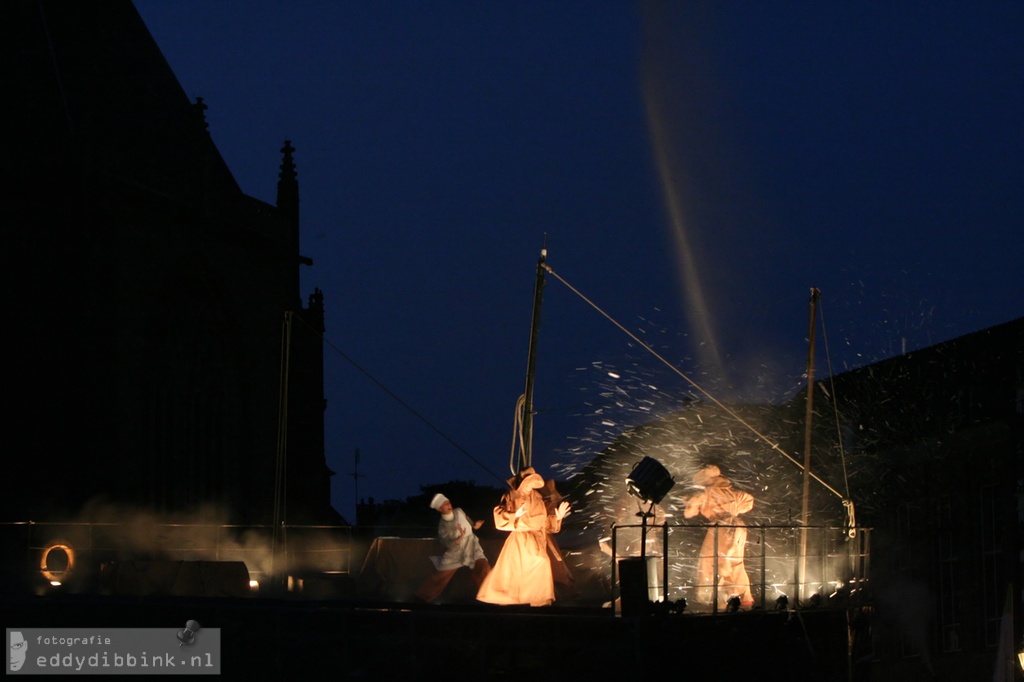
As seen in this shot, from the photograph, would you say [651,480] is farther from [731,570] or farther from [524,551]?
[524,551]

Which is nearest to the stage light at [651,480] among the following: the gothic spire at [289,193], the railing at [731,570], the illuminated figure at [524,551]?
the railing at [731,570]

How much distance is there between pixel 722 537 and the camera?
1565 centimetres

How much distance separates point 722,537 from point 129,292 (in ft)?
71.0

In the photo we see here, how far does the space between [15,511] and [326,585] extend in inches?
448

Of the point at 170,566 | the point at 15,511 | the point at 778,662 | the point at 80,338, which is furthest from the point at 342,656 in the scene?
the point at 80,338

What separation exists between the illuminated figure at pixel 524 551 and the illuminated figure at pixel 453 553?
1007 millimetres

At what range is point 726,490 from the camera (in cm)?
1563

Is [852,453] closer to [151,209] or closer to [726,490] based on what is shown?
[726,490]

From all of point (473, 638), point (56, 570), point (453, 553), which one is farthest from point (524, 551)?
point (56, 570)

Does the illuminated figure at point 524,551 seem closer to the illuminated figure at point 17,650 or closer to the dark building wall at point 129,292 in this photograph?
the illuminated figure at point 17,650

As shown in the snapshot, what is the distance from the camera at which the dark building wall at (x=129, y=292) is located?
31094 mm

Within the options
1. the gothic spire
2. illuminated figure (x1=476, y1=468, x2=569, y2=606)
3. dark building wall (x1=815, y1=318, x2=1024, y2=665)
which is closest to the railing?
illuminated figure (x1=476, y1=468, x2=569, y2=606)

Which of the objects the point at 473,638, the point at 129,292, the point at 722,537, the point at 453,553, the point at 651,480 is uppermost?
the point at 129,292

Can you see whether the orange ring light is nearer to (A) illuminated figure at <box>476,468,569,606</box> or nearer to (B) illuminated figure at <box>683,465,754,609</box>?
(A) illuminated figure at <box>476,468,569,606</box>
